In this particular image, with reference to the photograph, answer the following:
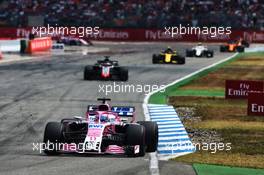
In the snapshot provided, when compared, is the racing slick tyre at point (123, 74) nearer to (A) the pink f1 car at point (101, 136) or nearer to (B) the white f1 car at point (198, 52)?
(A) the pink f1 car at point (101, 136)

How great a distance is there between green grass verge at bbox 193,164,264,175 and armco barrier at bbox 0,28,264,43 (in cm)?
6329

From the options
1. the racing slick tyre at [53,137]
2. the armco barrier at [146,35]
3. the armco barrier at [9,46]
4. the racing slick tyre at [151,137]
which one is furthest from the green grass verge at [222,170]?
the armco barrier at [146,35]

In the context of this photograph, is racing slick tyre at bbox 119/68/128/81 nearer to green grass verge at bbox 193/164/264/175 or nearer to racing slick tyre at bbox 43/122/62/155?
racing slick tyre at bbox 43/122/62/155

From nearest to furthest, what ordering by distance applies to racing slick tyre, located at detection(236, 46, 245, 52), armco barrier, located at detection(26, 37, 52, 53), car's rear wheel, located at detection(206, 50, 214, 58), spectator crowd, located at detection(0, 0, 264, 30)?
armco barrier, located at detection(26, 37, 52, 53), car's rear wheel, located at detection(206, 50, 214, 58), racing slick tyre, located at detection(236, 46, 245, 52), spectator crowd, located at detection(0, 0, 264, 30)

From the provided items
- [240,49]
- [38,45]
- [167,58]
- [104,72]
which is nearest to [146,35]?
[240,49]

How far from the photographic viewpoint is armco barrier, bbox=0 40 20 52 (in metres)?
54.1

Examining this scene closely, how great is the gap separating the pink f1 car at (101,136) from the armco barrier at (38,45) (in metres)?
40.1

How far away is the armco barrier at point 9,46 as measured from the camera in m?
54.1

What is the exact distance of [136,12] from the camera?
246 ft

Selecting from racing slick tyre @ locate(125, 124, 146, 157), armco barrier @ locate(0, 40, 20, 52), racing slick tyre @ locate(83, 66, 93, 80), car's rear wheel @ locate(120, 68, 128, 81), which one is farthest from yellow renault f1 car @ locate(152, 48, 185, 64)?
racing slick tyre @ locate(125, 124, 146, 157)

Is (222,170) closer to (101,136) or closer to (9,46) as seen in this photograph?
(101,136)

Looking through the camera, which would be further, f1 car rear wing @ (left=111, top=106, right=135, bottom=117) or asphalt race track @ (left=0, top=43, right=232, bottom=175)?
f1 car rear wing @ (left=111, top=106, right=135, bottom=117)

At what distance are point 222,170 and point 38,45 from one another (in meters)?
44.8

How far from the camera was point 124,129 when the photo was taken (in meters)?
13.6
